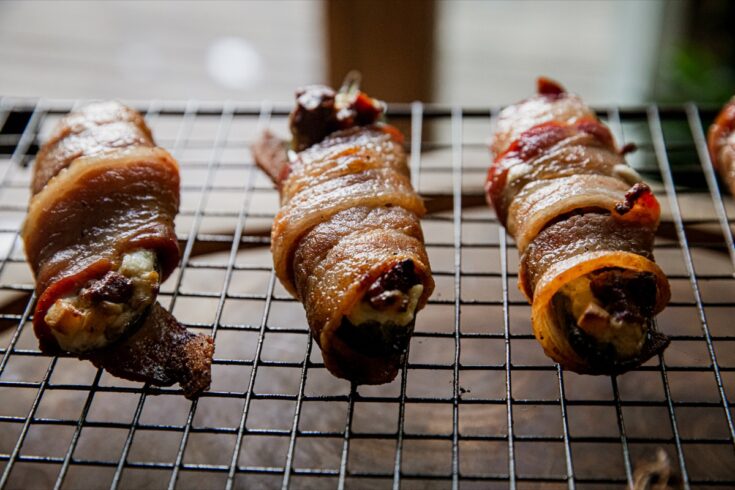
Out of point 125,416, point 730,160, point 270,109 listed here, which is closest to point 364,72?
point 270,109

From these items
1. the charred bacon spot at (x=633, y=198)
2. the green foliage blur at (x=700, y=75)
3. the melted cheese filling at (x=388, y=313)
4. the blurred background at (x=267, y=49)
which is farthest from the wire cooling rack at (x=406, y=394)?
the blurred background at (x=267, y=49)

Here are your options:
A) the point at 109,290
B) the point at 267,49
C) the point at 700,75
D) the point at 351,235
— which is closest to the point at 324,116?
the point at 351,235

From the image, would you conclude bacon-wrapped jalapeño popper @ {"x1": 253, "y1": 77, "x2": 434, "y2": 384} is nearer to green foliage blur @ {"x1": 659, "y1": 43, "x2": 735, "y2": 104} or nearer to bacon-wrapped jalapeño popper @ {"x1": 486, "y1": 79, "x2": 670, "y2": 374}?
bacon-wrapped jalapeño popper @ {"x1": 486, "y1": 79, "x2": 670, "y2": 374}

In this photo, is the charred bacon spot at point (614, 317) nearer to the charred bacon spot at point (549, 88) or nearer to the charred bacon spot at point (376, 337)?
the charred bacon spot at point (376, 337)

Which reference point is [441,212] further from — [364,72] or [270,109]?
[364,72]

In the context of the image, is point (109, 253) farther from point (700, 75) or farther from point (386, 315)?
point (700, 75)

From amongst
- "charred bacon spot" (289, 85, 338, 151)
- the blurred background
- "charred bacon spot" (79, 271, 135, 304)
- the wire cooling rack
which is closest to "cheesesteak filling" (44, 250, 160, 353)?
"charred bacon spot" (79, 271, 135, 304)
